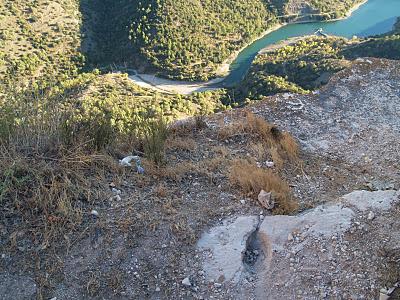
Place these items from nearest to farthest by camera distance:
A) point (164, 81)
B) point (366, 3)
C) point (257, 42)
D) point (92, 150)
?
1. point (92, 150)
2. point (164, 81)
3. point (257, 42)
4. point (366, 3)

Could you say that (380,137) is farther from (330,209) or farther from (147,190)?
(147,190)

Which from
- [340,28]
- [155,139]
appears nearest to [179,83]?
[340,28]

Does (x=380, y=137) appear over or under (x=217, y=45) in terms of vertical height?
over

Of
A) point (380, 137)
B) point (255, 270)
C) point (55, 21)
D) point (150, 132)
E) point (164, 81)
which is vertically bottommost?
point (164, 81)

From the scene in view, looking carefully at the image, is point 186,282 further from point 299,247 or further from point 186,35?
point 186,35

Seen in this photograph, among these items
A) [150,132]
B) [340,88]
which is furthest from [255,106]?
[150,132]

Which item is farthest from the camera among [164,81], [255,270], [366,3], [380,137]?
[366,3]
